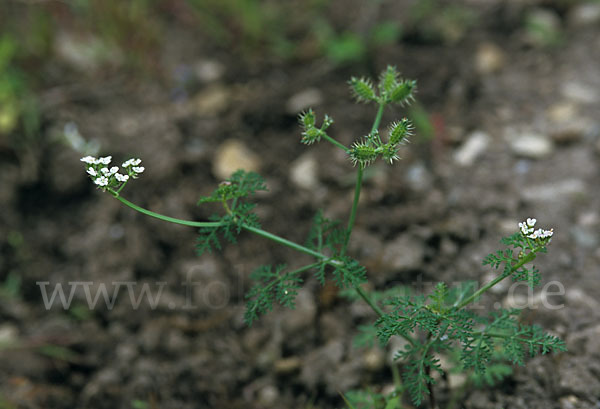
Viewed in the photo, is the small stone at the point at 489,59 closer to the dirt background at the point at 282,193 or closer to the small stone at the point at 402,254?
the dirt background at the point at 282,193

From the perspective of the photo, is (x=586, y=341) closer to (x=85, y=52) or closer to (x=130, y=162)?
(x=130, y=162)

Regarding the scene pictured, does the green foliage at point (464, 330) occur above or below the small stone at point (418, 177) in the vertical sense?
below

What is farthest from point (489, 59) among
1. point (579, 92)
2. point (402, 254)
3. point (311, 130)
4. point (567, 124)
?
point (311, 130)

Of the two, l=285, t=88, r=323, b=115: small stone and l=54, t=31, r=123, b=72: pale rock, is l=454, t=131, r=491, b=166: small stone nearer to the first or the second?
l=285, t=88, r=323, b=115: small stone

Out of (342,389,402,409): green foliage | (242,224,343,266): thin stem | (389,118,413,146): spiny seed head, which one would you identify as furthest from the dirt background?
(389,118,413,146): spiny seed head

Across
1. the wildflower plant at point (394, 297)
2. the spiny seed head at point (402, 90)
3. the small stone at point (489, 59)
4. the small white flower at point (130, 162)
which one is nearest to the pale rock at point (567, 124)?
the small stone at point (489, 59)

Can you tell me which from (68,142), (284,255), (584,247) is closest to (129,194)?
(68,142)

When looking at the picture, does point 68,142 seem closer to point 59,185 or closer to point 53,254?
point 59,185
